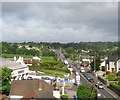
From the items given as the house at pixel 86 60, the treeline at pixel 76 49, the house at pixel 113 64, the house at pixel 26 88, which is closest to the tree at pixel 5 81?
the house at pixel 26 88

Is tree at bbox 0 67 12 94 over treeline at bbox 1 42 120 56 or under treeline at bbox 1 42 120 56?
under

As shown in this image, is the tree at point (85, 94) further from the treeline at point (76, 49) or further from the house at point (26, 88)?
the treeline at point (76, 49)

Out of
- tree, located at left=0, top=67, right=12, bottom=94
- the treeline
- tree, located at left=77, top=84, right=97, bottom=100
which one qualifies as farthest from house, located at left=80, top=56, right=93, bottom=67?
tree, located at left=77, top=84, right=97, bottom=100

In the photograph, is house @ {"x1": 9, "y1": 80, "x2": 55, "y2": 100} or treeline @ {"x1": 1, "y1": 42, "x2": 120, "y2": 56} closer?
house @ {"x1": 9, "y1": 80, "x2": 55, "y2": 100}

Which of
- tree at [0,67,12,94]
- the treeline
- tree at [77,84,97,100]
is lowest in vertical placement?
tree at [77,84,97,100]

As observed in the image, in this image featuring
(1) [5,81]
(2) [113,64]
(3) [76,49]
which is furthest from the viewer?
(3) [76,49]

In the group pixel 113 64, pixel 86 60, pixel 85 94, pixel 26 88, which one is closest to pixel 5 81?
pixel 26 88

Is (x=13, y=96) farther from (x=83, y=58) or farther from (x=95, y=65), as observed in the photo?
(x=83, y=58)

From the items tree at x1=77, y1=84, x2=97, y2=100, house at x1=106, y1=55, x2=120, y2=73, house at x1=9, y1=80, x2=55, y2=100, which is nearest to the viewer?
house at x1=9, y1=80, x2=55, y2=100

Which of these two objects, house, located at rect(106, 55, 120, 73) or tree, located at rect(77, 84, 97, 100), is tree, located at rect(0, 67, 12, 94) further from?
house, located at rect(106, 55, 120, 73)

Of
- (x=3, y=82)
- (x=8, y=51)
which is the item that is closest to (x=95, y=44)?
(x=8, y=51)

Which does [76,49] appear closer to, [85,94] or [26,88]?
[85,94]
